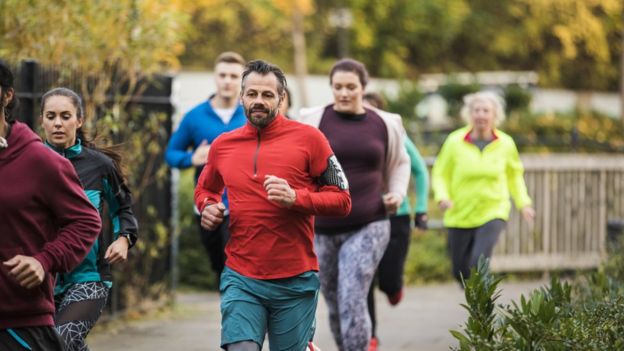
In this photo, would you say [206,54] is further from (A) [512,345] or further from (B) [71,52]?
(A) [512,345]

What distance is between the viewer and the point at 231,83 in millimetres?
8750

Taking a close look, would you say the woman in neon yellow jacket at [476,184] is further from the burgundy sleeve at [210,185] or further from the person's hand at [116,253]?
the person's hand at [116,253]

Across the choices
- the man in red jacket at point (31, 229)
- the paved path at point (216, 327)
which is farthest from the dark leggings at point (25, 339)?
the paved path at point (216, 327)

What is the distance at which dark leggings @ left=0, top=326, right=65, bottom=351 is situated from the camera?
456 centimetres

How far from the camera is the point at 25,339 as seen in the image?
180 inches

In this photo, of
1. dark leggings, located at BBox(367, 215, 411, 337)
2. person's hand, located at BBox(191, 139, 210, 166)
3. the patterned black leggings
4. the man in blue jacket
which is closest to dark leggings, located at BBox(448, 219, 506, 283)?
dark leggings, located at BBox(367, 215, 411, 337)

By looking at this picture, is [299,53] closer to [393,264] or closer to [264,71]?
[393,264]

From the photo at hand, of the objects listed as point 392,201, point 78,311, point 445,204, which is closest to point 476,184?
point 445,204

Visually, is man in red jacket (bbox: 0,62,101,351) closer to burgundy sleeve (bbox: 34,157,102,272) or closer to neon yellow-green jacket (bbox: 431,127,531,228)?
burgundy sleeve (bbox: 34,157,102,272)

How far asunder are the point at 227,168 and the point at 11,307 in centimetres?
175

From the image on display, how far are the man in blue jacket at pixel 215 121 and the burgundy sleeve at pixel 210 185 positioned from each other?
2.33 meters

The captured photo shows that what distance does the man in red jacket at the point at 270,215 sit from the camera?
591 centimetres

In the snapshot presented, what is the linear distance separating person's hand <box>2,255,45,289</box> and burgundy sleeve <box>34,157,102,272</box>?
0.05 meters

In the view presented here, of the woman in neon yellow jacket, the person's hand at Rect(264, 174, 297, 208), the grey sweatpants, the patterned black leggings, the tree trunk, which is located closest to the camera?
the person's hand at Rect(264, 174, 297, 208)
